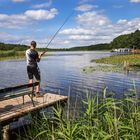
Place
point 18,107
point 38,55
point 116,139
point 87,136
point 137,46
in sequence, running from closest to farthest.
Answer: point 116,139 < point 87,136 < point 18,107 < point 38,55 < point 137,46

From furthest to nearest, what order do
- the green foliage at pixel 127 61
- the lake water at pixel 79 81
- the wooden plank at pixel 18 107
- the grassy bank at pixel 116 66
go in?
the green foliage at pixel 127 61 → the grassy bank at pixel 116 66 → the lake water at pixel 79 81 → the wooden plank at pixel 18 107

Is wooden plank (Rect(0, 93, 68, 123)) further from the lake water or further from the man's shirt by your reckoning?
the man's shirt

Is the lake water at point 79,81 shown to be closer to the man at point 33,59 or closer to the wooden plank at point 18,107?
the wooden plank at point 18,107

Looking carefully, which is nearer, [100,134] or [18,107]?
[100,134]

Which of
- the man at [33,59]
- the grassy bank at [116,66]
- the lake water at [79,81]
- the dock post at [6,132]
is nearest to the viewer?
the dock post at [6,132]

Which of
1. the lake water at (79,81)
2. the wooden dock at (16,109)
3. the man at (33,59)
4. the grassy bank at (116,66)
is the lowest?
the lake water at (79,81)

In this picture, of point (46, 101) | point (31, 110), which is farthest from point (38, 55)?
point (31, 110)

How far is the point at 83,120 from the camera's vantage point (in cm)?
676

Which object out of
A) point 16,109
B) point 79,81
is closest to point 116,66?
point 79,81

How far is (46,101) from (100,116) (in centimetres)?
498

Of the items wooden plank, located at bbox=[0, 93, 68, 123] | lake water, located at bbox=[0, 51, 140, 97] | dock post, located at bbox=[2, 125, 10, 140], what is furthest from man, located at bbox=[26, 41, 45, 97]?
dock post, located at bbox=[2, 125, 10, 140]

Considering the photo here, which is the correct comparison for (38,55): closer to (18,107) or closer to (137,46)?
(18,107)

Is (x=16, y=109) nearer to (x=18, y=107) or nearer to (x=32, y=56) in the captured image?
(x=18, y=107)

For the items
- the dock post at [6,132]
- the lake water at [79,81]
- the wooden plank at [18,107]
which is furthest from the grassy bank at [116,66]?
the dock post at [6,132]
